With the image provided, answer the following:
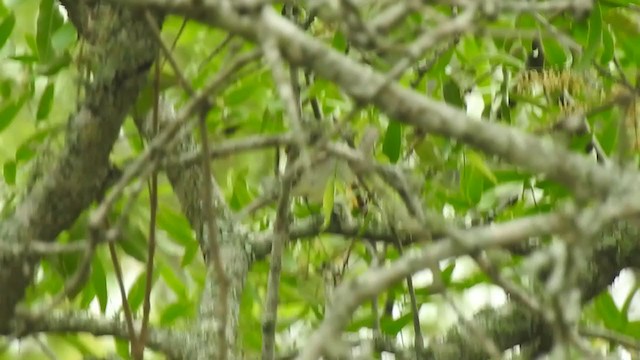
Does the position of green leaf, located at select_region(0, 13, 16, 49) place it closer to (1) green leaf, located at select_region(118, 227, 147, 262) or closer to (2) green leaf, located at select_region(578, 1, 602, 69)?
(1) green leaf, located at select_region(118, 227, 147, 262)

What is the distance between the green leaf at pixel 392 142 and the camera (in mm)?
837

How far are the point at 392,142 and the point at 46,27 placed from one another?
0.93 ft

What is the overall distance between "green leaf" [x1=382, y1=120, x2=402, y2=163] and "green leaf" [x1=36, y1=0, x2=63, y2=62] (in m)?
0.27

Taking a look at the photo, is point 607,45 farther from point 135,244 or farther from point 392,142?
point 135,244

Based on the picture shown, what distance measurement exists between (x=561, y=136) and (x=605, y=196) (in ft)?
1.04

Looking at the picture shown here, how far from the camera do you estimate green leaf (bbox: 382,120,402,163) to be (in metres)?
0.84

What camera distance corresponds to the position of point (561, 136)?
2.52 feet

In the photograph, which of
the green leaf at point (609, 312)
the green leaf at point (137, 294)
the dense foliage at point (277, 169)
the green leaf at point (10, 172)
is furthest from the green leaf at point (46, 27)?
the green leaf at point (609, 312)

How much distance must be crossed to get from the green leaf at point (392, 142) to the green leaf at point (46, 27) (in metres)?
0.27

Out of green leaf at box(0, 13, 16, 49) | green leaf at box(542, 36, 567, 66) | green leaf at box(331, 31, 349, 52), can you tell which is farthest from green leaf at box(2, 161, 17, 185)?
green leaf at box(542, 36, 567, 66)

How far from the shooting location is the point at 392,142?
842mm

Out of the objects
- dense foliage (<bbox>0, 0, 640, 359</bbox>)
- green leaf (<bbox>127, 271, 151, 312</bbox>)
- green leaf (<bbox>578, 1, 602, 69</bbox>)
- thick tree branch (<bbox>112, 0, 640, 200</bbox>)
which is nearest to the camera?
thick tree branch (<bbox>112, 0, 640, 200</bbox>)

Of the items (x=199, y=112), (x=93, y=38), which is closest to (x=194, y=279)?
(x=93, y=38)

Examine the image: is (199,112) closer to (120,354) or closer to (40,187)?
(40,187)
